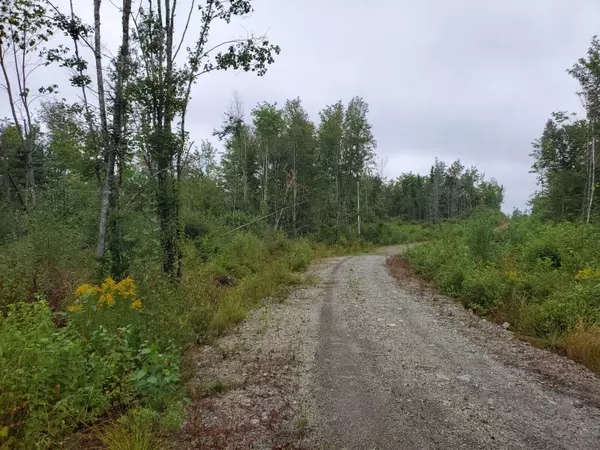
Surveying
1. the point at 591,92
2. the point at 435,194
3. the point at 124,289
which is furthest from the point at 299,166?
the point at 435,194

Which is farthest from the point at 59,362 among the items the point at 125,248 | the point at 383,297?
the point at 383,297

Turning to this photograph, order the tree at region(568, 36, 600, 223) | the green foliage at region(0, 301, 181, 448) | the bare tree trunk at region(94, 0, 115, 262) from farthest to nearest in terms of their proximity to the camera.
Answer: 1. the tree at region(568, 36, 600, 223)
2. the bare tree trunk at region(94, 0, 115, 262)
3. the green foliage at region(0, 301, 181, 448)

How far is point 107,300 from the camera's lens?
371cm

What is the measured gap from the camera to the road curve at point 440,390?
9.19ft

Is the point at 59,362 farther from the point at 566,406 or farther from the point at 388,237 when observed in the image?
the point at 388,237

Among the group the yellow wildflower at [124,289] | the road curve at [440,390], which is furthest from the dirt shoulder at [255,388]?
the yellow wildflower at [124,289]

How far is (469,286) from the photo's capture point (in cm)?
750

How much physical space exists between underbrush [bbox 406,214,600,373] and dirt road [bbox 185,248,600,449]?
1.59 ft

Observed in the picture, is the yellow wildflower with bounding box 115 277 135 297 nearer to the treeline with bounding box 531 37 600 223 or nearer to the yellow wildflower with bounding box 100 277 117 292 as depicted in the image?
the yellow wildflower with bounding box 100 277 117 292

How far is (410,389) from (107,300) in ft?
11.2

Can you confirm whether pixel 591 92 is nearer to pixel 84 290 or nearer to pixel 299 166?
pixel 299 166


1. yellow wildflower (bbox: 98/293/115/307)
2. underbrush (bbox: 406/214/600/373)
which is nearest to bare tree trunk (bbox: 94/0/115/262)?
yellow wildflower (bbox: 98/293/115/307)

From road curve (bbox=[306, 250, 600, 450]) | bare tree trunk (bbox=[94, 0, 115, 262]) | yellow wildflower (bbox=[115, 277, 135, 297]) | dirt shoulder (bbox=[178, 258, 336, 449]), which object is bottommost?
dirt shoulder (bbox=[178, 258, 336, 449])

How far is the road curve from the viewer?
2.80 metres
